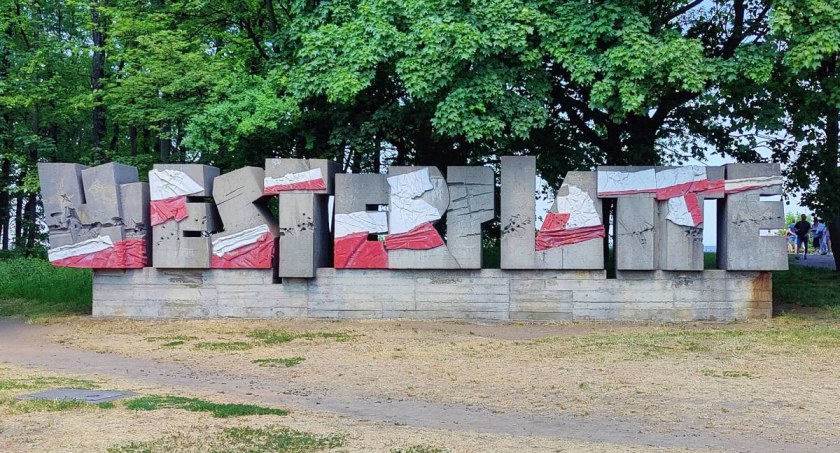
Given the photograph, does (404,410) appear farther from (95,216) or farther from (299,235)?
(95,216)

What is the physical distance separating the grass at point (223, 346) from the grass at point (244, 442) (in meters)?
6.15

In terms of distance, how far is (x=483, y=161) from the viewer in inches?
808

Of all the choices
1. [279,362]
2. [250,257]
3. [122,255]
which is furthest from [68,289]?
[279,362]

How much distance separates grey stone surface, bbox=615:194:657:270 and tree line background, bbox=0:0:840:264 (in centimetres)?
171

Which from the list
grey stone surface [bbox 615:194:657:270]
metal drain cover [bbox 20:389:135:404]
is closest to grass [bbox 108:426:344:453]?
metal drain cover [bbox 20:389:135:404]

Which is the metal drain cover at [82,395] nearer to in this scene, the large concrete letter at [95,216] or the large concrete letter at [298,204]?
the large concrete letter at [298,204]

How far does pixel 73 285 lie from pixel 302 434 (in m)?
16.6

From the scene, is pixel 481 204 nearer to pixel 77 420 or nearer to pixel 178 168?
pixel 178 168

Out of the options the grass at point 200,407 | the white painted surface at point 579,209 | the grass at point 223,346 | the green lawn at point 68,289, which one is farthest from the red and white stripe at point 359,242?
the grass at point 200,407

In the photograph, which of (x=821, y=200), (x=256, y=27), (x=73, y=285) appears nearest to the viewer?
(x=821, y=200)

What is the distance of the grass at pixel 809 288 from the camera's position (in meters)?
18.6

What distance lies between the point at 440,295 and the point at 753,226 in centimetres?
613

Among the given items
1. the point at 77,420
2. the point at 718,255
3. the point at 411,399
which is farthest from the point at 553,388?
the point at 718,255

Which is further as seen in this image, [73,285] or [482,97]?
[73,285]
